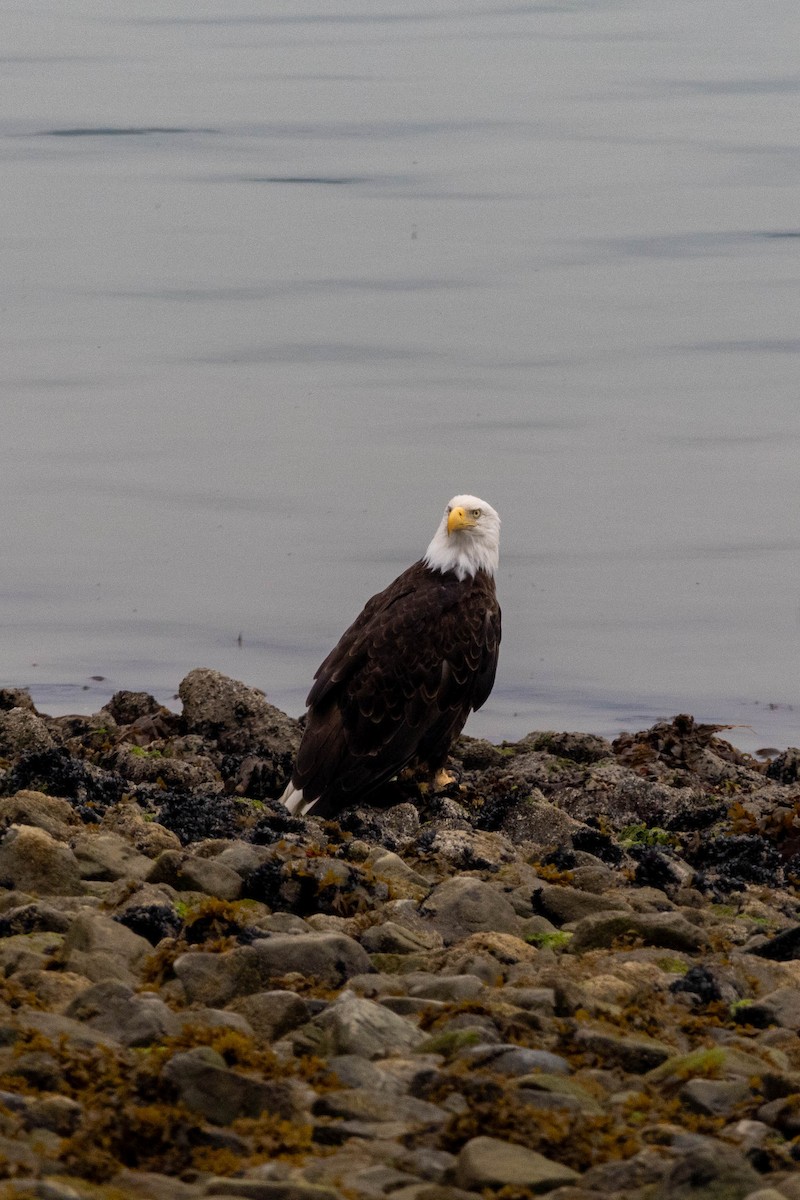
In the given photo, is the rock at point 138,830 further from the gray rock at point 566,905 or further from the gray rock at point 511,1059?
the gray rock at point 511,1059

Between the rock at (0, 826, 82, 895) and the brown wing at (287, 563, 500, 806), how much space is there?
10.4ft

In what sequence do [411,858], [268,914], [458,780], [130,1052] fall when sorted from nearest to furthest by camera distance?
[130,1052] → [268,914] → [411,858] → [458,780]

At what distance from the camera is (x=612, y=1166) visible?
174 inches

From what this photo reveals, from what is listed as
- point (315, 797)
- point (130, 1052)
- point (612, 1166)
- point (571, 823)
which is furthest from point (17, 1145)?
point (315, 797)

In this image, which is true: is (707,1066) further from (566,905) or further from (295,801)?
(295,801)

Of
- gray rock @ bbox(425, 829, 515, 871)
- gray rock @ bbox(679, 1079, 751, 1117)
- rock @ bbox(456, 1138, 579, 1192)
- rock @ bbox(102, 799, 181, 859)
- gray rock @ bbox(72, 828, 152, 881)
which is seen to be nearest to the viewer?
rock @ bbox(456, 1138, 579, 1192)

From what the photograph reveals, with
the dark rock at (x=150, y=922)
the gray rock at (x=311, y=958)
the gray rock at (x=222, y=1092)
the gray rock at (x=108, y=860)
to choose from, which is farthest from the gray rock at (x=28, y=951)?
the gray rock at (x=222, y=1092)

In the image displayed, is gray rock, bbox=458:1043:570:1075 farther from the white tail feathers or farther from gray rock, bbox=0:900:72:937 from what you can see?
the white tail feathers

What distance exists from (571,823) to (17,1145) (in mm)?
5130

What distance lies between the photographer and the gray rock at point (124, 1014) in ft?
17.0

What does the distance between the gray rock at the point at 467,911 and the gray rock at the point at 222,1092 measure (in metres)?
2.01

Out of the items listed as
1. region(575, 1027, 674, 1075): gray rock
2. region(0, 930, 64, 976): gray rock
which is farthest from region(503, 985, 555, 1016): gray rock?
region(0, 930, 64, 976): gray rock

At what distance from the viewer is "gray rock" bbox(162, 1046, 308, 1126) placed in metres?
4.64

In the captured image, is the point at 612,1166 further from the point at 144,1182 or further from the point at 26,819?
the point at 26,819
